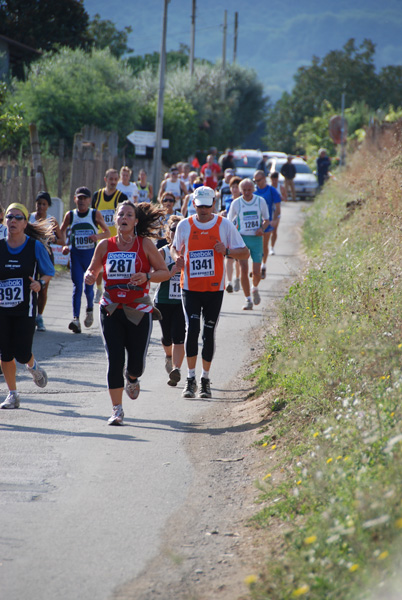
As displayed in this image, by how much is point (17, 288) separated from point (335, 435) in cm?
390

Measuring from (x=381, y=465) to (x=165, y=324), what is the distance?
5.22 meters

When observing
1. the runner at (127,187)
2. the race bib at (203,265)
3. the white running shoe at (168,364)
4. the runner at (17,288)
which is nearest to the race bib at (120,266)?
the runner at (17,288)

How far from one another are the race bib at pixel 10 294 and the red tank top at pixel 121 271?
0.96 metres

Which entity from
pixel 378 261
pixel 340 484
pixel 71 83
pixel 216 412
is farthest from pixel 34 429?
pixel 71 83

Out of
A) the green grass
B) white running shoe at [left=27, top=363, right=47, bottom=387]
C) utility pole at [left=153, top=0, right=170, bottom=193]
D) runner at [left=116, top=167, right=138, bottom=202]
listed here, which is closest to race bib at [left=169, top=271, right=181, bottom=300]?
the green grass

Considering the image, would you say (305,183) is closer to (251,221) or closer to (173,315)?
(251,221)

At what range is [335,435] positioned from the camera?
5.77 meters

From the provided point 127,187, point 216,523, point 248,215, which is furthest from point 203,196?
point 127,187

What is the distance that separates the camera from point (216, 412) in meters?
8.80

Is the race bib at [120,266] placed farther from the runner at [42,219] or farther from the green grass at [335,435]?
the runner at [42,219]

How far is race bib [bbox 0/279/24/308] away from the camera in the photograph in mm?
8438

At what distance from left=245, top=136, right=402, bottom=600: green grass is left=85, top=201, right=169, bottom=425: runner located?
1370mm

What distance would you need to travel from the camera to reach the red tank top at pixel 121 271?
26.0 ft

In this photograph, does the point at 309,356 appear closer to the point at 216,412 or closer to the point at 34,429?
the point at 216,412
